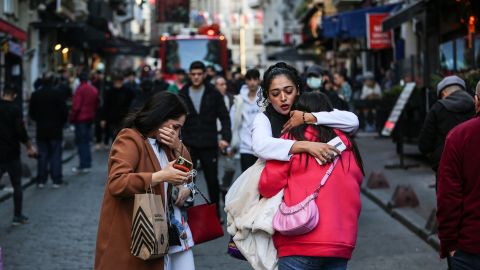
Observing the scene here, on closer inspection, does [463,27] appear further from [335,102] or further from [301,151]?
[301,151]

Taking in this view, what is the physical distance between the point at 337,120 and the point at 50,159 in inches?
459

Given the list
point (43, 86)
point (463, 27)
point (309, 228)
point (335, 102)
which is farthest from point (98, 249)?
point (463, 27)

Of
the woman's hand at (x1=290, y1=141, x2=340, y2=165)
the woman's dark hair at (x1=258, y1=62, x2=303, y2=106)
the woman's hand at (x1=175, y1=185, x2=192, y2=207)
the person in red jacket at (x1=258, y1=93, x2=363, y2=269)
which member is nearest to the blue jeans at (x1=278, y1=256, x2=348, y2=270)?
the person in red jacket at (x1=258, y1=93, x2=363, y2=269)

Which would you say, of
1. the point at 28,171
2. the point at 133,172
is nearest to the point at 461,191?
the point at 133,172

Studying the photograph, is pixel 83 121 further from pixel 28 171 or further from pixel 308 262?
pixel 308 262

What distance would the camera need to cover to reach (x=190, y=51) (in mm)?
32812

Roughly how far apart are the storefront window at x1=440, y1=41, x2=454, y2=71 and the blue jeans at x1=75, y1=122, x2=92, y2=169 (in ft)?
22.5

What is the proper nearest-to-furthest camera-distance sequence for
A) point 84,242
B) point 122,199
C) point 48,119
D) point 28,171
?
point 122,199 < point 84,242 < point 48,119 < point 28,171

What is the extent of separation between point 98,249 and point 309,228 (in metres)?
1.15

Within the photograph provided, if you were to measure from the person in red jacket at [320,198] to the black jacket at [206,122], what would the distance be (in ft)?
19.5

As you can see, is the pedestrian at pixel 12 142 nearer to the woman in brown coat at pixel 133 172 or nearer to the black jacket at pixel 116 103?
the woman in brown coat at pixel 133 172

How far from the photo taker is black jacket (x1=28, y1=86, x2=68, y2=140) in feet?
51.2

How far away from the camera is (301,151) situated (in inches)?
191

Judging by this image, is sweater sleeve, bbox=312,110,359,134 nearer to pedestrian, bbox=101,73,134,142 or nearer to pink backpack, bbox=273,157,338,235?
pink backpack, bbox=273,157,338,235
